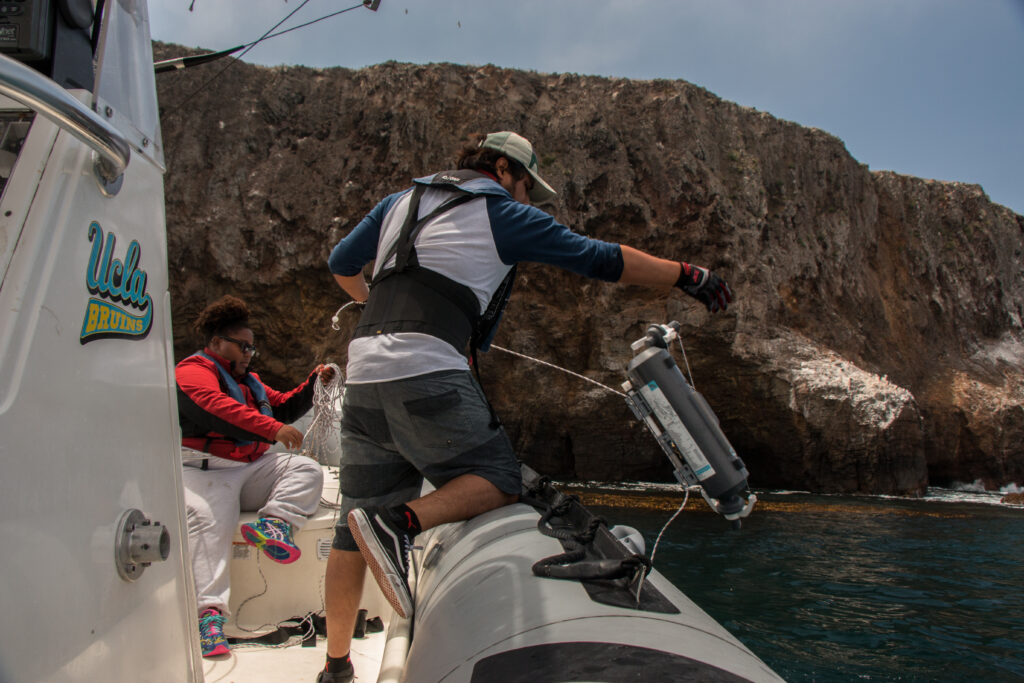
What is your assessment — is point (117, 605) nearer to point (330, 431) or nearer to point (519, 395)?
point (330, 431)

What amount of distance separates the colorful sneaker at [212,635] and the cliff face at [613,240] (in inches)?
470

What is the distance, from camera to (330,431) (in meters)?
3.77

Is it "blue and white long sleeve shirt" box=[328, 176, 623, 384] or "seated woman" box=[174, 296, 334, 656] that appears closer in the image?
"blue and white long sleeve shirt" box=[328, 176, 623, 384]

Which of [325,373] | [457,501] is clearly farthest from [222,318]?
[457,501]

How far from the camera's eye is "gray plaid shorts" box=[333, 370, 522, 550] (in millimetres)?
1826

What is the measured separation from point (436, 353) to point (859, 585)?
15.8 ft

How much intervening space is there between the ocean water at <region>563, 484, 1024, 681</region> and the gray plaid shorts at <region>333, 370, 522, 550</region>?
2.34 meters

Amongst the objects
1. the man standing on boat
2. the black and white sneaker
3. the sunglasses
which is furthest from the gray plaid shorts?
the sunglasses

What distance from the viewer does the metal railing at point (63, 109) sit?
840 millimetres

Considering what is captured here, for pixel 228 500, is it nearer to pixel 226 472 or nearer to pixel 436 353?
pixel 226 472

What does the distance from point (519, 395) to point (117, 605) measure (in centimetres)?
1345

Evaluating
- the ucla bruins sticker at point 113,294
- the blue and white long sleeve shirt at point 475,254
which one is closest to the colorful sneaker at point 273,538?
the blue and white long sleeve shirt at point 475,254

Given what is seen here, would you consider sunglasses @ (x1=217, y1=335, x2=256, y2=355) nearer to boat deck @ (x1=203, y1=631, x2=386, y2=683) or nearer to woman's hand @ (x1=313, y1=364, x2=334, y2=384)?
woman's hand @ (x1=313, y1=364, x2=334, y2=384)

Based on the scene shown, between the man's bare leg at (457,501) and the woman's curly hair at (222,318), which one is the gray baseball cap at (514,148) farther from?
the woman's curly hair at (222,318)
